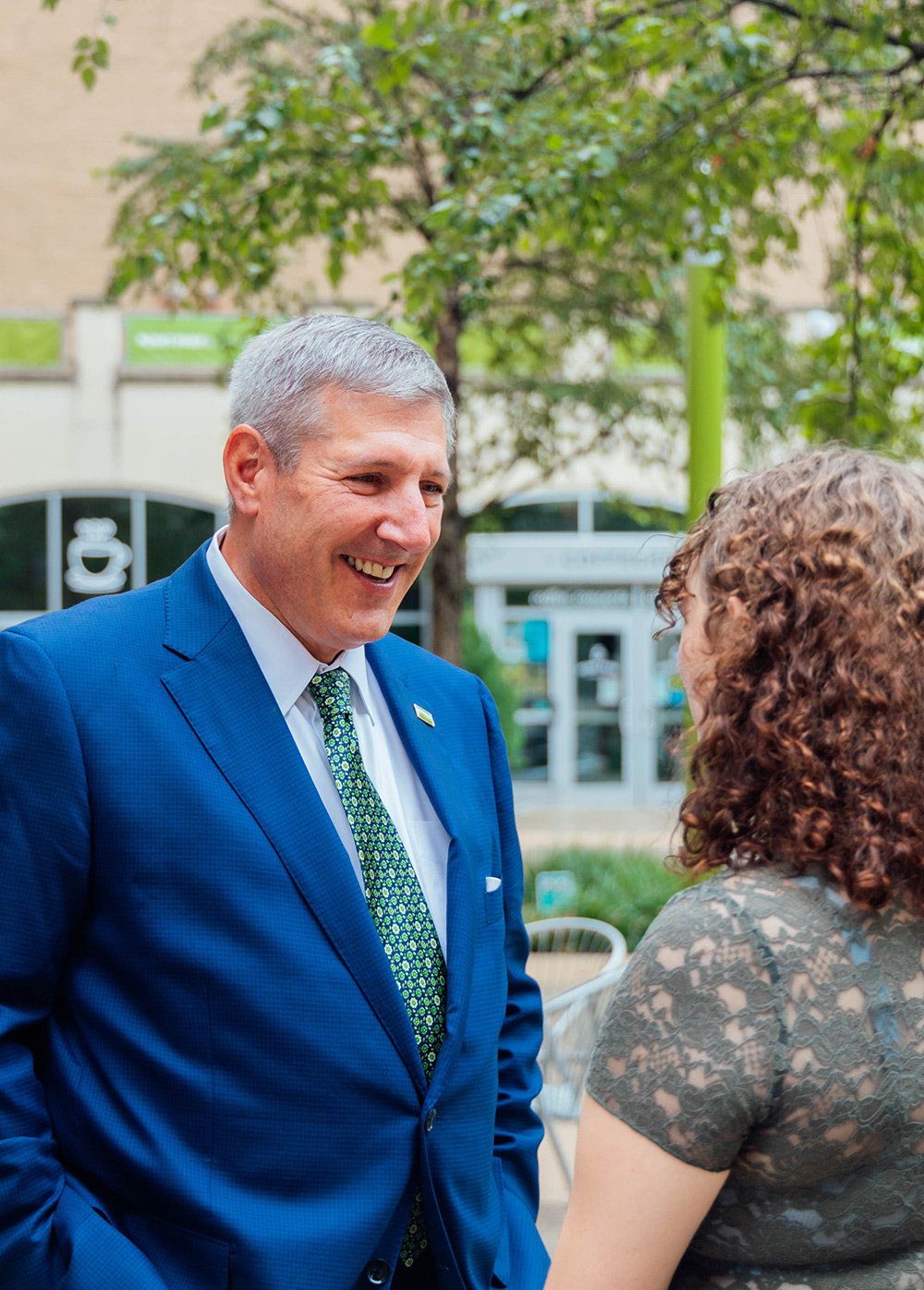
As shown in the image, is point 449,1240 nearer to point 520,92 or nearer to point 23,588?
point 520,92

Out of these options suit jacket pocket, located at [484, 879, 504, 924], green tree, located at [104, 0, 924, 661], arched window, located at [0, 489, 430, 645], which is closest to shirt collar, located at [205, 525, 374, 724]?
suit jacket pocket, located at [484, 879, 504, 924]

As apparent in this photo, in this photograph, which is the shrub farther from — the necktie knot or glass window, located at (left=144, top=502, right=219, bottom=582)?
glass window, located at (left=144, top=502, right=219, bottom=582)

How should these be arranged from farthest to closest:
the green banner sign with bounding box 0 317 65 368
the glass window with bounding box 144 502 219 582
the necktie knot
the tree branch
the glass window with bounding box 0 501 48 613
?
1. the glass window with bounding box 144 502 219 582
2. the glass window with bounding box 0 501 48 613
3. the green banner sign with bounding box 0 317 65 368
4. the tree branch
5. the necktie knot

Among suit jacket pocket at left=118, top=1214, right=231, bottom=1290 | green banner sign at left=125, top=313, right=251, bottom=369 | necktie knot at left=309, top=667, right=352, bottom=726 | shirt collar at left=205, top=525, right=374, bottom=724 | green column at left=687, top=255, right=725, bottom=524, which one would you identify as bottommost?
suit jacket pocket at left=118, top=1214, right=231, bottom=1290

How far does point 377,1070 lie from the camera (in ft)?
5.16

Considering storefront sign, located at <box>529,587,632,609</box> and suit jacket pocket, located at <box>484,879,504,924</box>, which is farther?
storefront sign, located at <box>529,587,632,609</box>

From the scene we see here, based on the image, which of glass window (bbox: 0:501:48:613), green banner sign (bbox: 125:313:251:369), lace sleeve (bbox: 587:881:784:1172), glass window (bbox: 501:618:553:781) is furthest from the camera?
glass window (bbox: 501:618:553:781)

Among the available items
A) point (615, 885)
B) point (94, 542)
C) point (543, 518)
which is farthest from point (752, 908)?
point (94, 542)

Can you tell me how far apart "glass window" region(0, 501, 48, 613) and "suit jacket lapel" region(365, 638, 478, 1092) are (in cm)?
1509

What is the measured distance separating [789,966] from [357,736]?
2.76 feet

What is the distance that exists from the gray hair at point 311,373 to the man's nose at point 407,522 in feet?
0.49

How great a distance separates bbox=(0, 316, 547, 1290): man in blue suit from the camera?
59.0 inches

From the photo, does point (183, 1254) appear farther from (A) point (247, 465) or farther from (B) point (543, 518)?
(B) point (543, 518)

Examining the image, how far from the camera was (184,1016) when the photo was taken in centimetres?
151
